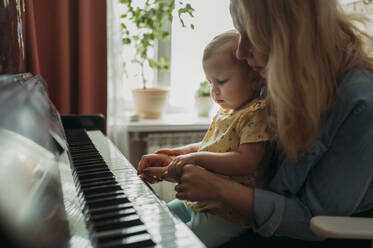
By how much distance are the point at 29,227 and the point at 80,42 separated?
73.2 inches

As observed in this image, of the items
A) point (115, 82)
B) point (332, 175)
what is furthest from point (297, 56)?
point (115, 82)

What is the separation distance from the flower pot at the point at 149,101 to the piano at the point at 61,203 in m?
1.54

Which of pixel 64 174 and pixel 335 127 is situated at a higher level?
pixel 335 127

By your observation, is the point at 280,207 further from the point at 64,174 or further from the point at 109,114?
the point at 109,114

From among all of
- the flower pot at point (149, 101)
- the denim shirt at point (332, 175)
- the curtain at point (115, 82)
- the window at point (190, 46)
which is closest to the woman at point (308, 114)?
the denim shirt at point (332, 175)

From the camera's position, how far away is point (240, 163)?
96 centimetres

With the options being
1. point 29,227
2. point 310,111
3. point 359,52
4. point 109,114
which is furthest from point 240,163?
point 109,114

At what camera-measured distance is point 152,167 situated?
1081 millimetres

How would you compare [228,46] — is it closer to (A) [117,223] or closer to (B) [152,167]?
(B) [152,167]

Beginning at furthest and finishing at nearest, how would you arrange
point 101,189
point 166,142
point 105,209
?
1. point 166,142
2. point 101,189
3. point 105,209

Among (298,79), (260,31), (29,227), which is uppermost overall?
(260,31)

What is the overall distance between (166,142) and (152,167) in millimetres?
1376

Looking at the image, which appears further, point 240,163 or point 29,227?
point 240,163

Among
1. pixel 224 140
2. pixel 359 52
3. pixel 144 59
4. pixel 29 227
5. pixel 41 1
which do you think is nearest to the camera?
pixel 29 227
